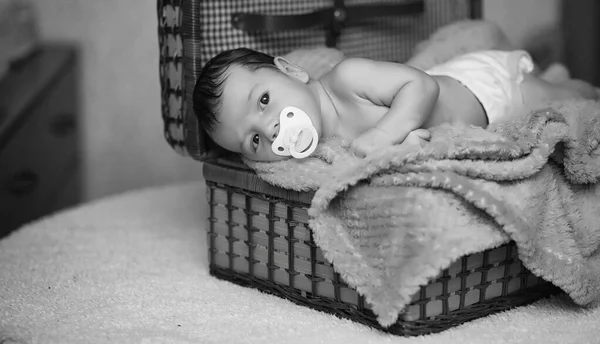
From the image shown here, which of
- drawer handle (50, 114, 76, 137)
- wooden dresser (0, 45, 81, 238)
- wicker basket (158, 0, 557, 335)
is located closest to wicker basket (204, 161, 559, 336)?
wicker basket (158, 0, 557, 335)

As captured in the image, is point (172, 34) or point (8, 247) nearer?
point (172, 34)

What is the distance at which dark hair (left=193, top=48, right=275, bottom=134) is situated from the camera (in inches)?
47.4

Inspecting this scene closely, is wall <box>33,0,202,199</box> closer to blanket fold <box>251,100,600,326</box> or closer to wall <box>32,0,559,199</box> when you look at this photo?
wall <box>32,0,559,199</box>

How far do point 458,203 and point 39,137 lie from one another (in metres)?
1.41

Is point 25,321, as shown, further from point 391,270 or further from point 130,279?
point 391,270

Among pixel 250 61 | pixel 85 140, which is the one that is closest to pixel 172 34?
pixel 250 61

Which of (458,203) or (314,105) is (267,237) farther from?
(458,203)

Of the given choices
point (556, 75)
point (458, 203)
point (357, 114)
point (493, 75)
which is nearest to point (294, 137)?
point (357, 114)

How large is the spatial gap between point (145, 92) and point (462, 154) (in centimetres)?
142

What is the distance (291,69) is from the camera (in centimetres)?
126

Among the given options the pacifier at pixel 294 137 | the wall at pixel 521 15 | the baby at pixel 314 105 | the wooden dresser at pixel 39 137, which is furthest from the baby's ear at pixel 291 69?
the wall at pixel 521 15

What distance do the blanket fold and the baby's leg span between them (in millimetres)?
307

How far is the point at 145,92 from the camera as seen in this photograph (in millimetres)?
2236

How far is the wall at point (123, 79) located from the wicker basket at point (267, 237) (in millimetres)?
793
